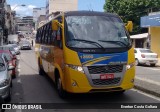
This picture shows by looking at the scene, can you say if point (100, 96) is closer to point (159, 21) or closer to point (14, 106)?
point (14, 106)

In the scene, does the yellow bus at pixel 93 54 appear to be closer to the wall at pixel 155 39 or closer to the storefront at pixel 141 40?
the wall at pixel 155 39

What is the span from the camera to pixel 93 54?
923 cm

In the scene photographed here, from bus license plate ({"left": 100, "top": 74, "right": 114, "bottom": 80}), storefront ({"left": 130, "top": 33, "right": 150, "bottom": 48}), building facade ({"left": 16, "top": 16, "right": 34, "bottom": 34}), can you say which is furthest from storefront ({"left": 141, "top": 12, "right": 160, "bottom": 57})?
building facade ({"left": 16, "top": 16, "right": 34, "bottom": 34})

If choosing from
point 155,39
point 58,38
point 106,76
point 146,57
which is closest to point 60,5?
point 155,39

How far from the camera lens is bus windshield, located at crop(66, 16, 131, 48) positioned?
956cm

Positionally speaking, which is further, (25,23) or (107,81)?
(25,23)

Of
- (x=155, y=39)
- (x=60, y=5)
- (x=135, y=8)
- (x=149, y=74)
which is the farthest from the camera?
(x=60, y=5)

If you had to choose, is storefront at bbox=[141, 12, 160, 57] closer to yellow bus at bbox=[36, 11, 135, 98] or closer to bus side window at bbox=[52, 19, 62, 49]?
bus side window at bbox=[52, 19, 62, 49]

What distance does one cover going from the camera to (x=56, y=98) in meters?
10.6

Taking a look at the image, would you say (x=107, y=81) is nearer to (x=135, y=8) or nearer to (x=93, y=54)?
(x=93, y=54)

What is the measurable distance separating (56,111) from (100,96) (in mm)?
2420

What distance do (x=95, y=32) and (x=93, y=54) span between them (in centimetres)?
89

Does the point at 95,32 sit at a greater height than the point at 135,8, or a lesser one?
lesser

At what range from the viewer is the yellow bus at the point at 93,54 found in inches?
362
